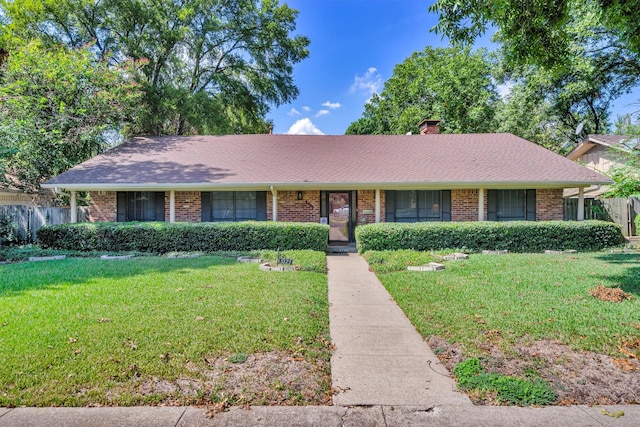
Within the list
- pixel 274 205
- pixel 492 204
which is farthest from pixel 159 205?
pixel 492 204

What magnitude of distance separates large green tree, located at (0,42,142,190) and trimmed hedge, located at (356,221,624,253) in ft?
42.4

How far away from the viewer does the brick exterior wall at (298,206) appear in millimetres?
13312

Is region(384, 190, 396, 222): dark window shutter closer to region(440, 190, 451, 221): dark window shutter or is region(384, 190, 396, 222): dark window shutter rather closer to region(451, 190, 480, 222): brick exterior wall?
region(440, 190, 451, 221): dark window shutter

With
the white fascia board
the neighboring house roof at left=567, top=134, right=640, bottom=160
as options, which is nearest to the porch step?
the white fascia board

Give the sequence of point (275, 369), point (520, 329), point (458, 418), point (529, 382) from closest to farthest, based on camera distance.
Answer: point (458, 418), point (529, 382), point (275, 369), point (520, 329)

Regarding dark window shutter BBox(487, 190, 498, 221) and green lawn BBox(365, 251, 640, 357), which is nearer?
green lawn BBox(365, 251, 640, 357)

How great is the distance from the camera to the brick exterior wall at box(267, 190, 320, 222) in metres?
13.3

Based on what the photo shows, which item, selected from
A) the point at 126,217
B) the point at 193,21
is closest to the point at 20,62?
the point at 126,217

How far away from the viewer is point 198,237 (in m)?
11.0

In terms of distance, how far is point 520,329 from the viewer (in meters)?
4.40

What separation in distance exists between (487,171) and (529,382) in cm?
1095

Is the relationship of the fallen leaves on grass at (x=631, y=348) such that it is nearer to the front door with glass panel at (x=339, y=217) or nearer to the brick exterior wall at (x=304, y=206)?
the brick exterior wall at (x=304, y=206)

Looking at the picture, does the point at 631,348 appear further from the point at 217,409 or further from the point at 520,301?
the point at 217,409

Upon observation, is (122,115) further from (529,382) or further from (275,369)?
(529,382)
